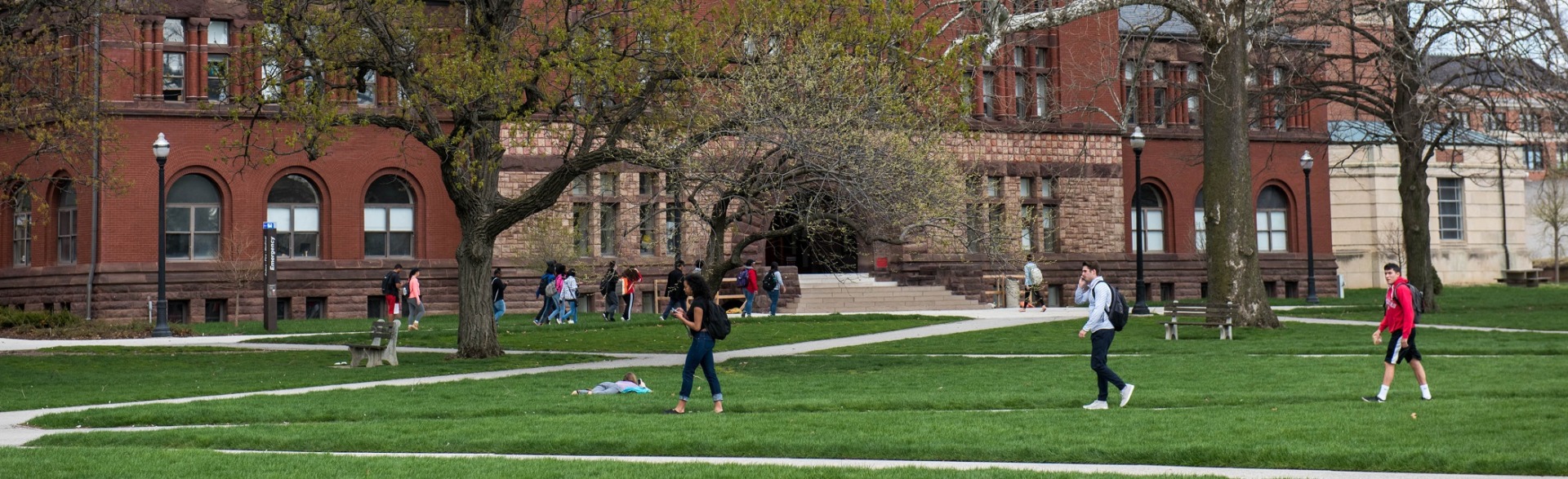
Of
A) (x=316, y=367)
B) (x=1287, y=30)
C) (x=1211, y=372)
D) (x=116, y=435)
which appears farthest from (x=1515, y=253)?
(x=116, y=435)

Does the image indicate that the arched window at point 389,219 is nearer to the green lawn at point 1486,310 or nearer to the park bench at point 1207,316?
the park bench at point 1207,316

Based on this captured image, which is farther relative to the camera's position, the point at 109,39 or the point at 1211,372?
the point at 109,39

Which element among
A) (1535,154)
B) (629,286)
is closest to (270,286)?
(629,286)

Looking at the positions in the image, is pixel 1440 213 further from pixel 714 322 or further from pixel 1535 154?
pixel 714 322

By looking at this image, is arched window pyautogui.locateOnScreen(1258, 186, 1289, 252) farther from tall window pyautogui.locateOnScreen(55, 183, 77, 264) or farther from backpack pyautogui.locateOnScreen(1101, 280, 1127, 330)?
backpack pyautogui.locateOnScreen(1101, 280, 1127, 330)

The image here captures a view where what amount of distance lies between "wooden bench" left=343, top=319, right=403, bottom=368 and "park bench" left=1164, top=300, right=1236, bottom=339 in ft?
44.0

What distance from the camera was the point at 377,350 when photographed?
2347cm

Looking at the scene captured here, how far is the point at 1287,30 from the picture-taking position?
Result: 33594 millimetres

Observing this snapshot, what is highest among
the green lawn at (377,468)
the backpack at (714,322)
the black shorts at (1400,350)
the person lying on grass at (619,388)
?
the backpack at (714,322)

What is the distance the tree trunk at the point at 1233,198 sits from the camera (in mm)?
29594

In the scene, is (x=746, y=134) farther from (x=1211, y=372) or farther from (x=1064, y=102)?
(x=1064, y=102)

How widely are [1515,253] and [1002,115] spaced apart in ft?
99.5

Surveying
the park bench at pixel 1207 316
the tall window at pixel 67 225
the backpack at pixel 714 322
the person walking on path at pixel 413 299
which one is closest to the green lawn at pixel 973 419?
the backpack at pixel 714 322

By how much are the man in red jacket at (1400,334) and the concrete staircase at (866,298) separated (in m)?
26.4
